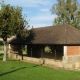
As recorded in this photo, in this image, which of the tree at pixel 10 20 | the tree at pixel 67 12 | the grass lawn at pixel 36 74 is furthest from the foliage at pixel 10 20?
the tree at pixel 67 12

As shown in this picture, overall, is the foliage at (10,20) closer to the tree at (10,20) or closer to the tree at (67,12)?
the tree at (10,20)

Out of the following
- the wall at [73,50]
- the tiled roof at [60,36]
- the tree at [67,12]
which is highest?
the tree at [67,12]

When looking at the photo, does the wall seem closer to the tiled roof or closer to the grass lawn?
the tiled roof

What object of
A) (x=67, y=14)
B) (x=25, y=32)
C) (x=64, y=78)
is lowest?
(x=64, y=78)

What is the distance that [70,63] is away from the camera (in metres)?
22.0

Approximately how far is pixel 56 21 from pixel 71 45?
920 inches

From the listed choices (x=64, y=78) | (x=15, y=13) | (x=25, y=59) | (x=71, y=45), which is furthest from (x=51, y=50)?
(x=64, y=78)

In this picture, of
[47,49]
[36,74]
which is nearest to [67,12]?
[47,49]

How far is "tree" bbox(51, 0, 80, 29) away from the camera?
42375mm

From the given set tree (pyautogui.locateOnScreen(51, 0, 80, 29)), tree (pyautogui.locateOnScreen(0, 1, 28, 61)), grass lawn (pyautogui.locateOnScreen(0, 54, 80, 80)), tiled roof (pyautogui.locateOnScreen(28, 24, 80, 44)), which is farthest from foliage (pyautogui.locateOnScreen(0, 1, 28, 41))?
tree (pyautogui.locateOnScreen(51, 0, 80, 29))

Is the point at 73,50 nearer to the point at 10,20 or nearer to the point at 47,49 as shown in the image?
the point at 47,49

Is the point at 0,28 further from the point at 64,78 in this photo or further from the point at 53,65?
the point at 64,78

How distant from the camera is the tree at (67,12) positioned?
139 feet

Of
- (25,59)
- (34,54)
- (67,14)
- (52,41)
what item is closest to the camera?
(52,41)
